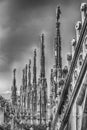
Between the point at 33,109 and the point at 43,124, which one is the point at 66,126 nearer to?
the point at 43,124

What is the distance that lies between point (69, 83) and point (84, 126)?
2059mm

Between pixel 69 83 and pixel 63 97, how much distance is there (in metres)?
1.12

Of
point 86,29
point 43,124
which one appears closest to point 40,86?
→ point 43,124

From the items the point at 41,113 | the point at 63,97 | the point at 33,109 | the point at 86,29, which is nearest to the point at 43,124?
the point at 41,113

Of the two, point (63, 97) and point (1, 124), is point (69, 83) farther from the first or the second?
point (1, 124)

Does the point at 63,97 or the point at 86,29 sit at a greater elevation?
the point at 86,29

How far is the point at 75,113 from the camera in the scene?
12.9 metres

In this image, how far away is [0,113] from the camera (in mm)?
39312

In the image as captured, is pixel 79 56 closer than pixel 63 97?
Yes

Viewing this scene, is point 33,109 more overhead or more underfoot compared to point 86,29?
more underfoot

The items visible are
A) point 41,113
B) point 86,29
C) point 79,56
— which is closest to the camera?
point 86,29

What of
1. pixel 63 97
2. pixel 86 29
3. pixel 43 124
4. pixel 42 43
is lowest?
pixel 43 124

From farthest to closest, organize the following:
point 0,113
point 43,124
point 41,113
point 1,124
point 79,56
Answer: point 41,113 < point 43,124 < point 0,113 < point 1,124 < point 79,56

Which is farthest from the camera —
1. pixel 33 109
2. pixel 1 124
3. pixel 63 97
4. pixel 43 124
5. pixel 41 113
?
pixel 33 109
